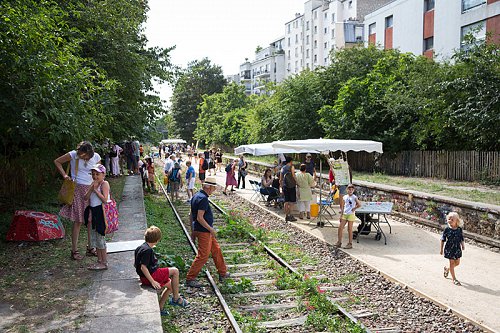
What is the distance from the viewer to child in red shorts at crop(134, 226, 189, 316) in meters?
6.21

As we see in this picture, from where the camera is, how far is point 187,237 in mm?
11648

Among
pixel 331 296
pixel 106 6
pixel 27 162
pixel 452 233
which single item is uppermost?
pixel 106 6

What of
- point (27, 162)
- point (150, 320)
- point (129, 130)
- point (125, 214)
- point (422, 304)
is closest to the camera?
point (150, 320)

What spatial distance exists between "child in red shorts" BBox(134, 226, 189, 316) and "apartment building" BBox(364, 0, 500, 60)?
24.3 m

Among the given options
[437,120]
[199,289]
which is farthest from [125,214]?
[437,120]

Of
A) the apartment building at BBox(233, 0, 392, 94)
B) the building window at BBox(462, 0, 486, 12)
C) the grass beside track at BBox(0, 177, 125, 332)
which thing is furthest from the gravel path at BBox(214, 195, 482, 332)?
the apartment building at BBox(233, 0, 392, 94)

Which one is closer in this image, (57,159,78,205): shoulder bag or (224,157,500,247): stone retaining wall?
(57,159,78,205): shoulder bag

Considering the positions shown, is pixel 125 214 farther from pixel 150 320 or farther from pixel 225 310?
pixel 150 320

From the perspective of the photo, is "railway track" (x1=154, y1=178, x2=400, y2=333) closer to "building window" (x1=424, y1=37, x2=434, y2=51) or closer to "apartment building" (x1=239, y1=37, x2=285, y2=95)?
"building window" (x1=424, y1=37, x2=434, y2=51)

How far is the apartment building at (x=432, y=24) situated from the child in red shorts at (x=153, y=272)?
24.3 meters

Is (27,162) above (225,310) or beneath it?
above

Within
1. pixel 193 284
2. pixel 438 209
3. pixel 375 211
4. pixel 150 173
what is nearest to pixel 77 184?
pixel 193 284

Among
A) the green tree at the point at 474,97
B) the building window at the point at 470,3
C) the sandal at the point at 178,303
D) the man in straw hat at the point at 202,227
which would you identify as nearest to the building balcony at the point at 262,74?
the building window at the point at 470,3

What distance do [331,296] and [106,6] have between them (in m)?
11.4
